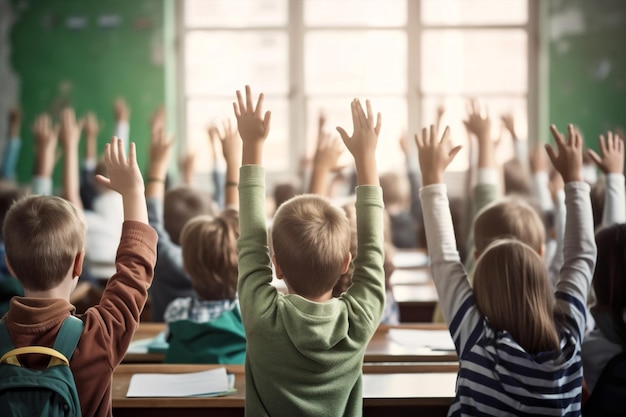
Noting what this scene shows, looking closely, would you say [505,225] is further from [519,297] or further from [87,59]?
[87,59]

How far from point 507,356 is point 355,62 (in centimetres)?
620

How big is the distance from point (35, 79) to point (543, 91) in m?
4.59

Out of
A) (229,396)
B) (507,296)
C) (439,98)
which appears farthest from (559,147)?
(439,98)

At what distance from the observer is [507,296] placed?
64.4 inches

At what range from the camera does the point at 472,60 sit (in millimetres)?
7641

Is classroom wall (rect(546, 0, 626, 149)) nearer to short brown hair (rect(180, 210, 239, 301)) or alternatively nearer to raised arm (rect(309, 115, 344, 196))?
raised arm (rect(309, 115, 344, 196))

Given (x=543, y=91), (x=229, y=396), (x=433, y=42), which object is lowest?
(x=229, y=396)

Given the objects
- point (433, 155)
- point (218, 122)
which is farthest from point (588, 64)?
point (433, 155)

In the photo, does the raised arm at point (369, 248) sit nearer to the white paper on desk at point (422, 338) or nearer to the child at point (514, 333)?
the child at point (514, 333)

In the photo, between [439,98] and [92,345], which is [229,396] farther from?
[439,98]

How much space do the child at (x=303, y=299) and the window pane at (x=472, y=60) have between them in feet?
20.1

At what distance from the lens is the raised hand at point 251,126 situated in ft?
5.44

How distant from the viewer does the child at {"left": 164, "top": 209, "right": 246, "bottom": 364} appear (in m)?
2.17

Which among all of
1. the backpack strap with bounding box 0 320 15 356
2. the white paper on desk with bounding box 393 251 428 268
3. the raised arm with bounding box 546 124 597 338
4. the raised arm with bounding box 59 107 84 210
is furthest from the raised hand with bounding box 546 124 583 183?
the white paper on desk with bounding box 393 251 428 268
